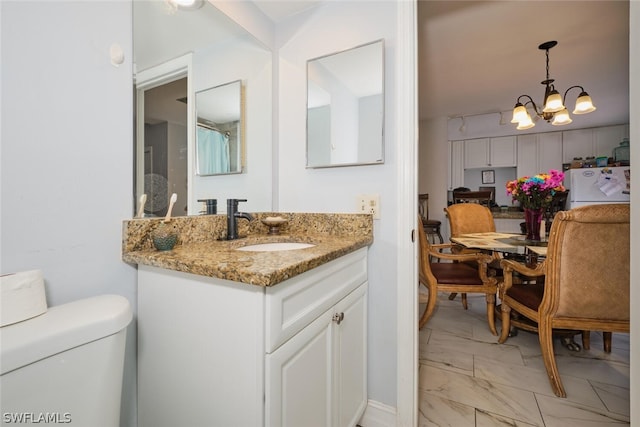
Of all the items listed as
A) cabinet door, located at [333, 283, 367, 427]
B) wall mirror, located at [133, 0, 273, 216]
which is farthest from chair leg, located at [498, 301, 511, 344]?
wall mirror, located at [133, 0, 273, 216]

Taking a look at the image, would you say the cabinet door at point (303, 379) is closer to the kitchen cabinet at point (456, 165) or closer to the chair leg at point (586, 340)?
the chair leg at point (586, 340)

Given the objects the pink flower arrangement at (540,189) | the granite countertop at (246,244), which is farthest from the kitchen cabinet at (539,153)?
the granite countertop at (246,244)

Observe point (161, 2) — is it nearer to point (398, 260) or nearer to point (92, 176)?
point (92, 176)

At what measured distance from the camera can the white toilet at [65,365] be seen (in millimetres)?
535

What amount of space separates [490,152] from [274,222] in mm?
5156

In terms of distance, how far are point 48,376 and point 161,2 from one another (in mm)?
1247

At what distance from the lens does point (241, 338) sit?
2.31 ft

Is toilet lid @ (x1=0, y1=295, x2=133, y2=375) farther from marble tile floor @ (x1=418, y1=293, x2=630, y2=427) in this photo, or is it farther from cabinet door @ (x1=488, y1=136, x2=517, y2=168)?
cabinet door @ (x1=488, y1=136, x2=517, y2=168)

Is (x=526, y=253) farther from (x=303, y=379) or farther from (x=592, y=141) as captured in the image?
(x=592, y=141)

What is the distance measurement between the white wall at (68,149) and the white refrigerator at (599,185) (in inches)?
233

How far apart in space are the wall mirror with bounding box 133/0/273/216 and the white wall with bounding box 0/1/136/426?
79mm

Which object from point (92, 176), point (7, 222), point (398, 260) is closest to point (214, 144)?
point (92, 176)

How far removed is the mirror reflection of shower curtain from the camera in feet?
4.26

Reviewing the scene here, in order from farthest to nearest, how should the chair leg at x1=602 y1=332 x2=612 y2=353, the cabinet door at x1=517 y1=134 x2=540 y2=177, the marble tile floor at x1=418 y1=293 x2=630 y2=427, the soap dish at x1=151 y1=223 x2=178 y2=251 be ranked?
the cabinet door at x1=517 y1=134 x2=540 y2=177 < the chair leg at x1=602 y1=332 x2=612 y2=353 < the marble tile floor at x1=418 y1=293 x2=630 y2=427 < the soap dish at x1=151 y1=223 x2=178 y2=251
